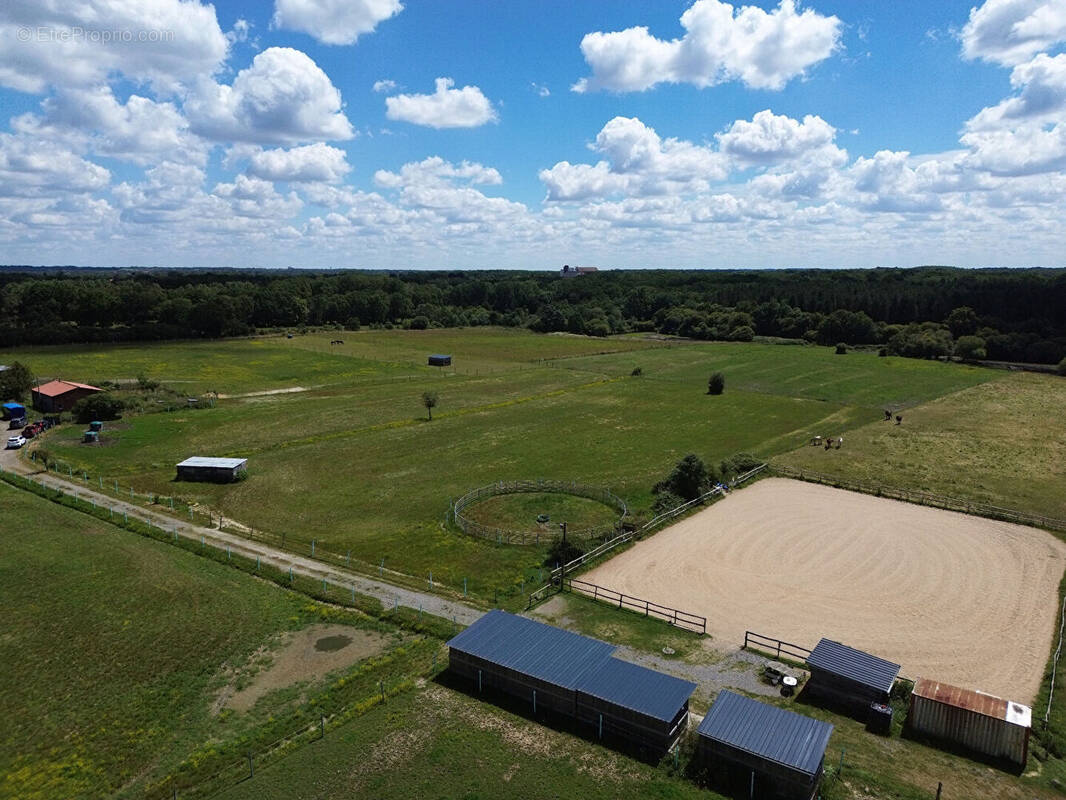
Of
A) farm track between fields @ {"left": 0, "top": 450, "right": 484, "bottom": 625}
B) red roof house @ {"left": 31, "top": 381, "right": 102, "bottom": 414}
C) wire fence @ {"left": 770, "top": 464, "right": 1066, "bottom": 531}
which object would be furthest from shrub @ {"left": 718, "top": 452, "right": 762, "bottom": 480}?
red roof house @ {"left": 31, "top": 381, "right": 102, "bottom": 414}

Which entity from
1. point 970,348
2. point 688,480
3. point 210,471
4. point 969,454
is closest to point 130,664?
point 210,471

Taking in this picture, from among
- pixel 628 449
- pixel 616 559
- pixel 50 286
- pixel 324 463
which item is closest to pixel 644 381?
pixel 628 449

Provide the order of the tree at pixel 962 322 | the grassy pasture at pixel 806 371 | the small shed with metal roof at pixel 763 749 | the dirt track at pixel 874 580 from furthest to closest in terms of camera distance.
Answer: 1. the tree at pixel 962 322
2. the grassy pasture at pixel 806 371
3. the dirt track at pixel 874 580
4. the small shed with metal roof at pixel 763 749

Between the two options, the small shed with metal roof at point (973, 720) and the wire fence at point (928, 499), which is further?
the wire fence at point (928, 499)

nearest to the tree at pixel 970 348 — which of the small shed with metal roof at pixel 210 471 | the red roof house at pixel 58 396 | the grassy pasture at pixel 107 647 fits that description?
the small shed with metal roof at pixel 210 471

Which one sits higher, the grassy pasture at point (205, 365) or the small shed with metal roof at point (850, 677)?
the grassy pasture at point (205, 365)

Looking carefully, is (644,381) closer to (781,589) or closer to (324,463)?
(324,463)

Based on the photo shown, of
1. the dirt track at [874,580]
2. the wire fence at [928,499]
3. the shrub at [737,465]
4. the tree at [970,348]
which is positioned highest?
the tree at [970,348]

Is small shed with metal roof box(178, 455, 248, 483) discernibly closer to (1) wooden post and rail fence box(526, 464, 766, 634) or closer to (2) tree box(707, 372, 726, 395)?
(1) wooden post and rail fence box(526, 464, 766, 634)

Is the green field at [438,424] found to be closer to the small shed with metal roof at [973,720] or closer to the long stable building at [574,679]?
the long stable building at [574,679]
